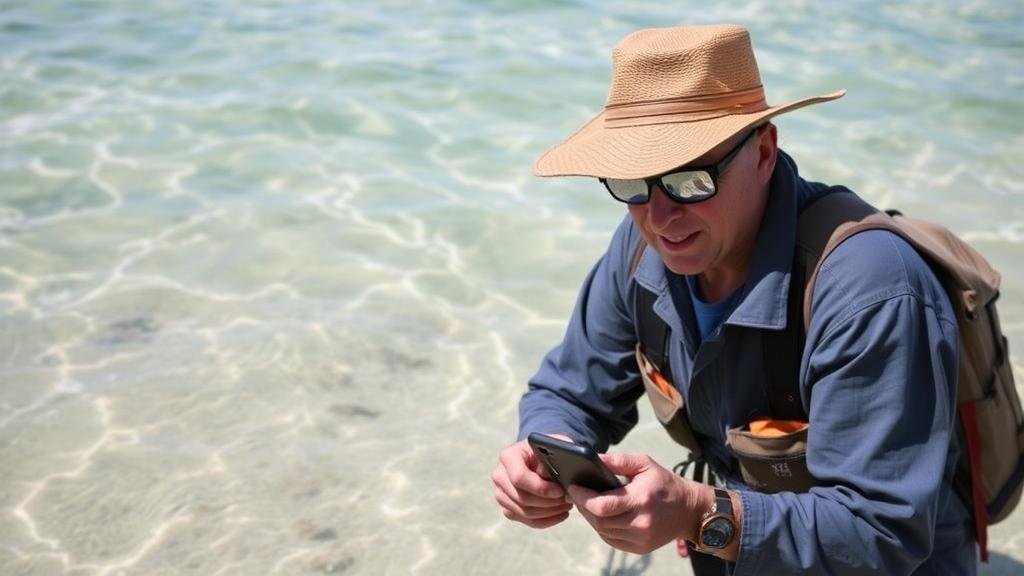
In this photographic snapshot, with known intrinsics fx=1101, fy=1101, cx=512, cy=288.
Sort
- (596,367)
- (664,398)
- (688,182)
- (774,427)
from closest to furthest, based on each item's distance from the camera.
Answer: (688,182) < (774,427) < (664,398) < (596,367)

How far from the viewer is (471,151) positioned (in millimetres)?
7500

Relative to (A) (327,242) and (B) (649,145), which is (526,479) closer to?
(B) (649,145)

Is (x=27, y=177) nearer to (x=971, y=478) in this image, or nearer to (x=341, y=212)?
(x=341, y=212)

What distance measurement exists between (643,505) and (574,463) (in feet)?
0.50

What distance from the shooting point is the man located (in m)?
2.03

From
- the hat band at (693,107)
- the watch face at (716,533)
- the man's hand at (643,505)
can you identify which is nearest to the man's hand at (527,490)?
the man's hand at (643,505)

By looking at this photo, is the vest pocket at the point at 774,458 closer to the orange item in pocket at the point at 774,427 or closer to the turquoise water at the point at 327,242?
the orange item in pocket at the point at 774,427

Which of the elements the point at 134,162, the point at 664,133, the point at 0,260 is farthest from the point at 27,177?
the point at 664,133

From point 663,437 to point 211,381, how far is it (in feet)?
6.07

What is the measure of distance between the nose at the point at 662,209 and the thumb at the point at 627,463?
491 millimetres

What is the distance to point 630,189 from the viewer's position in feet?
7.47

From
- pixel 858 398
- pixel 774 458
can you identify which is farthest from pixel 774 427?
pixel 858 398

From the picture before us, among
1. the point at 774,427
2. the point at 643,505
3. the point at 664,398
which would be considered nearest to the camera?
the point at 643,505

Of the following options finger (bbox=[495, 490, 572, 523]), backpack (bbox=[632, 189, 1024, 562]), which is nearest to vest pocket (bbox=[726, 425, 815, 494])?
backpack (bbox=[632, 189, 1024, 562])
